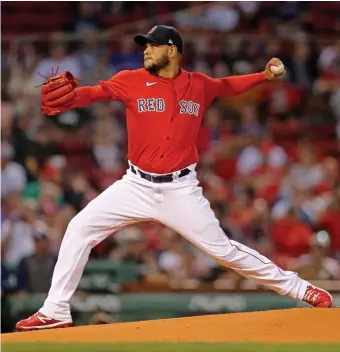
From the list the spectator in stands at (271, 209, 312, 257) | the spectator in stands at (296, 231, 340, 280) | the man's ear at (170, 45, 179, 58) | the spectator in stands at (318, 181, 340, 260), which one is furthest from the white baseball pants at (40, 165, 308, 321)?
the spectator in stands at (318, 181, 340, 260)

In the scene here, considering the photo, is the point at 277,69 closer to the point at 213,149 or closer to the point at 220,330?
the point at 220,330

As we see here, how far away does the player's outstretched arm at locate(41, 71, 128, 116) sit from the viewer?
→ 6.44 meters

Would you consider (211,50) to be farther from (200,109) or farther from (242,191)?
(200,109)

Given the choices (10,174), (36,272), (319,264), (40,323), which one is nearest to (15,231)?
(36,272)

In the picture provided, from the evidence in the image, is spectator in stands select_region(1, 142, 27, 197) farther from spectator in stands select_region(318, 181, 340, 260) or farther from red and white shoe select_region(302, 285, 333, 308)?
red and white shoe select_region(302, 285, 333, 308)

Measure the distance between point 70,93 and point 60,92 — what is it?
6 centimetres

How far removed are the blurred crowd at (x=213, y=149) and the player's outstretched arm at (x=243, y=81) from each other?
372 centimetres

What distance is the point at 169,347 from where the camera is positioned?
5.71 meters

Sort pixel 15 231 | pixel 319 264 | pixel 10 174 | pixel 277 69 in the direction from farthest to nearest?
1. pixel 10 174
2. pixel 15 231
3. pixel 319 264
4. pixel 277 69

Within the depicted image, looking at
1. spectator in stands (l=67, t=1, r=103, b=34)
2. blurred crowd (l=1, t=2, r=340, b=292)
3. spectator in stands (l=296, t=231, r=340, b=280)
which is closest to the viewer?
spectator in stands (l=296, t=231, r=340, b=280)

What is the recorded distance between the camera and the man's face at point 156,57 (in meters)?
6.57

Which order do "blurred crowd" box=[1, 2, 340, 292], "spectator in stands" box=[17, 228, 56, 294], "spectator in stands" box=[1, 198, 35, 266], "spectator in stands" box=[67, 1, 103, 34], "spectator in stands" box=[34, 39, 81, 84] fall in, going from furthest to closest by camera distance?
1. "spectator in stands" box=[67, 1, 103, 34]
2. "spectator in stands" box=[34, 39, 81, 84]
3. "blurred crowd" box=[1, 2, 340, 292]
4. "spectator in stands" box=[1, 198, 35, 266]
5. "spectator in stands" box=[17, 228, 56, 294]

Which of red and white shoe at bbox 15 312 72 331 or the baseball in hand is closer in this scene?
red and white shoe at bbox 15 312 72 331

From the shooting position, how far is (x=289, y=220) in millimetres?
11070
